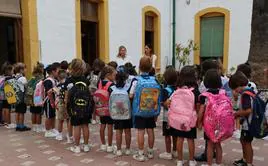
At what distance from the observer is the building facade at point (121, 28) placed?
832cm

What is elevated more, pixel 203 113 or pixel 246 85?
pixel 246 85

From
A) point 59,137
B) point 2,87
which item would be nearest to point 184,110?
point 59,137

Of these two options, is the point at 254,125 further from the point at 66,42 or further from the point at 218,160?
the point at 66,42

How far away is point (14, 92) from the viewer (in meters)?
6.19

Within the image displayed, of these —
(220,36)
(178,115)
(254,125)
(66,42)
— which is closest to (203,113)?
(178,115)

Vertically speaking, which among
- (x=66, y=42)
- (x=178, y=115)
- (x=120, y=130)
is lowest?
(x=120, y=130)

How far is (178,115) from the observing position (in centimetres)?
403

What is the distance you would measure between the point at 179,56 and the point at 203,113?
33.5 ft

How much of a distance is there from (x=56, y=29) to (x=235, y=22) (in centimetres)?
742

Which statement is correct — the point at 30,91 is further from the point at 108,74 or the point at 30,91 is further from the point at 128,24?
the point at 128,24

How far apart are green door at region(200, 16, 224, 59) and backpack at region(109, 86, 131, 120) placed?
32.2ft

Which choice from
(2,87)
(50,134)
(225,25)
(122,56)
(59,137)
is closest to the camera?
(59,137)

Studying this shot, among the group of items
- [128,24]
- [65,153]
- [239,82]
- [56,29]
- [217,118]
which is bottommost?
[65,153]

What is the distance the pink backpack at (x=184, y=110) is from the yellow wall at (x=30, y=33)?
206 inches
